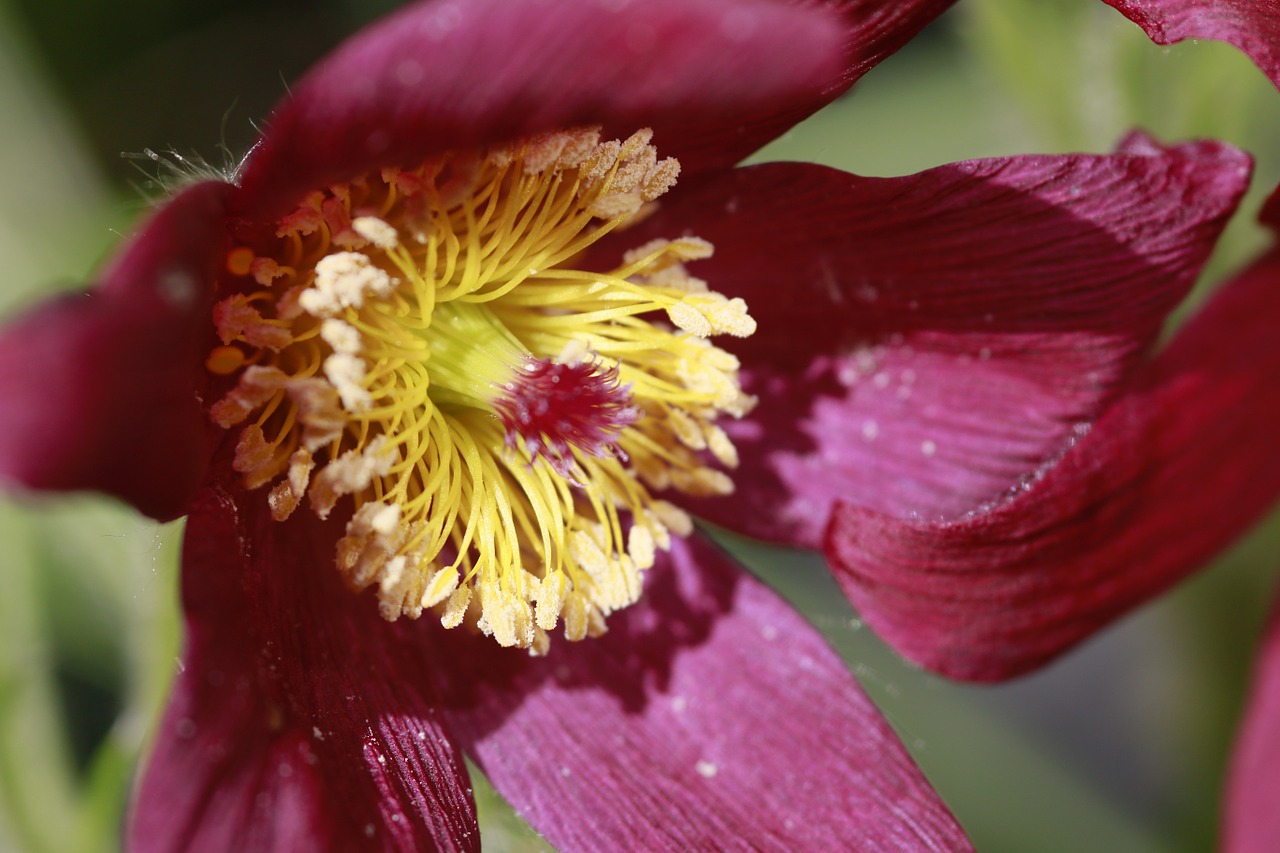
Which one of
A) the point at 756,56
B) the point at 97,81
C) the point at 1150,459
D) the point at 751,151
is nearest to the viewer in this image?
the point at 756,56

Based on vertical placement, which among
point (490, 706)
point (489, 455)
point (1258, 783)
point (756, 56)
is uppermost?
point (756, 56)

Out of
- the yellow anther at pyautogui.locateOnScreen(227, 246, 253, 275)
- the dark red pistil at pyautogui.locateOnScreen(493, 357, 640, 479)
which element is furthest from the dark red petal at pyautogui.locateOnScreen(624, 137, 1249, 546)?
the yellow anther at pyautogui.locateOnScreen(227, 246, 253, 275)

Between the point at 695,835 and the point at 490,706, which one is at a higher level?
the point at 490,706

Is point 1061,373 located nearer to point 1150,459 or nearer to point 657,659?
point 1150,459

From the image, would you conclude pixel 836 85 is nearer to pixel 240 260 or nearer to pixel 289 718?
pixel 240 260

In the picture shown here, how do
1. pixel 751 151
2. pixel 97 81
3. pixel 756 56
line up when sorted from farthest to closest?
1. pixel 97 81
2. pixel 751 151
3. pixel 756 56

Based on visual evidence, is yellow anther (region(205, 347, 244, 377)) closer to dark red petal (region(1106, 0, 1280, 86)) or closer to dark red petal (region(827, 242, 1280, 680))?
dark red petal (region(827, 242, 1280, 680))

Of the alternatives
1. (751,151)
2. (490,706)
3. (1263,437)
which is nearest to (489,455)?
(490,706)
